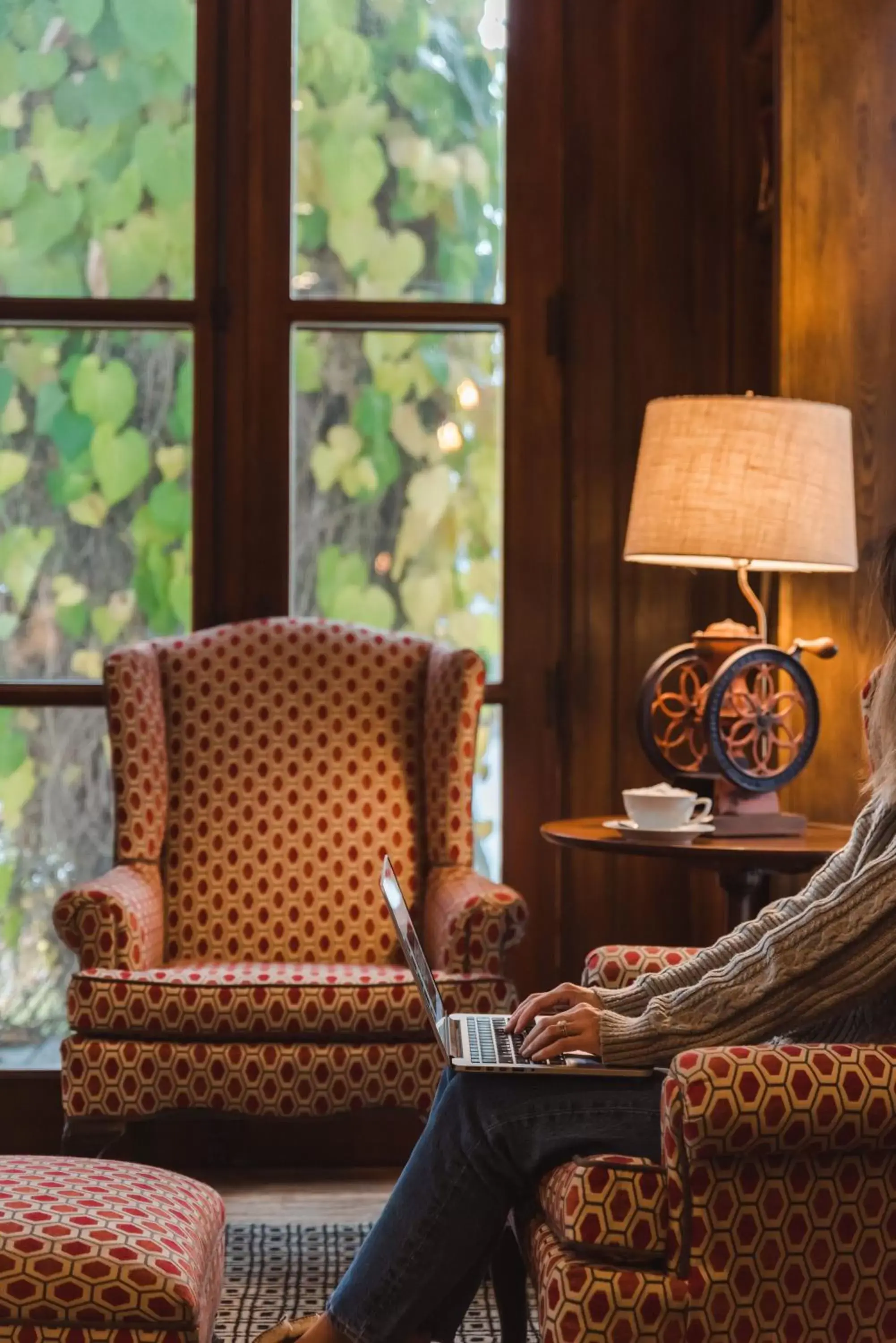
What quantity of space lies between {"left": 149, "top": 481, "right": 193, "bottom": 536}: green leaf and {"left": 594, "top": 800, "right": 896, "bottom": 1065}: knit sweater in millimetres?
1825

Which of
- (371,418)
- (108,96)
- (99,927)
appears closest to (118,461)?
(371,418)

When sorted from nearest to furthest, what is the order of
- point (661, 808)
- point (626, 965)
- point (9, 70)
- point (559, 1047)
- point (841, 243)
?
point (559, 1047)
point (626, 965)
point (661, 808)
point (841, 243)
point (9, 70)

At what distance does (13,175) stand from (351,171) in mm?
688

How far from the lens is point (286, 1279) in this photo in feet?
8.30

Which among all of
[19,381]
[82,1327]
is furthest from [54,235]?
[82,1327]

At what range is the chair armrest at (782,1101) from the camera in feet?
4.92

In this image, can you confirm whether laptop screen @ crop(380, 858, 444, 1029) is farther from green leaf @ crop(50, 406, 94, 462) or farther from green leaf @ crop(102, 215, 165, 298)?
green leaf @ crop(102, 215, 165, 298)

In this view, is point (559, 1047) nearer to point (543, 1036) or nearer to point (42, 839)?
point (543, 1036)

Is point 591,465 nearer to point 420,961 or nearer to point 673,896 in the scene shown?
point 673,896

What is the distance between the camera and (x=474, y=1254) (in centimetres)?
171

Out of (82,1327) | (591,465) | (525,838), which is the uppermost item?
(591,465)

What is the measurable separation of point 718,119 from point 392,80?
2.24ft

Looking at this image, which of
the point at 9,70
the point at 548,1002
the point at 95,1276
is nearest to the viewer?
the point at 95,1276

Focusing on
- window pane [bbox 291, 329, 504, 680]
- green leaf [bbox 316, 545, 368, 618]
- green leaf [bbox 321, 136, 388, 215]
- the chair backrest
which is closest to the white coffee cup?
the chair backrest
